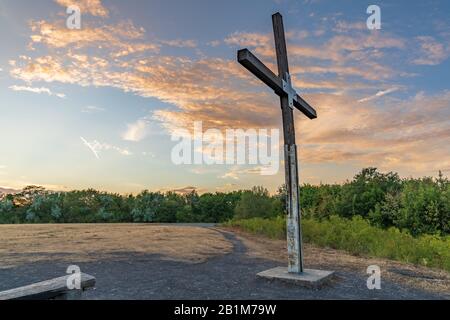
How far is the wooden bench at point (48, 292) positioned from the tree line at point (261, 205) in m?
17.0

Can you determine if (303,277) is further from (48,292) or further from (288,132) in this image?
(48,292)

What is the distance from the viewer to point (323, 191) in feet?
113

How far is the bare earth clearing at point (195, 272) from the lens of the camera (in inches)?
272

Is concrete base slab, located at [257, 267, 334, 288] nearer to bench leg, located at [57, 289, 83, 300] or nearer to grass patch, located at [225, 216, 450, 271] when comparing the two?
bench leg, located at [57, 289, 83, 300]

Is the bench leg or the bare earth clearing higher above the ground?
the bench leg

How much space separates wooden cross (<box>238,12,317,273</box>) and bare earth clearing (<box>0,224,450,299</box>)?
0.84m

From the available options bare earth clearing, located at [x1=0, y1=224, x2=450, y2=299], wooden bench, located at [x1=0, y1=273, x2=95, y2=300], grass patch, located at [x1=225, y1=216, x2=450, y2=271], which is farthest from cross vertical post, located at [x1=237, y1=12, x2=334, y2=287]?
grass patch, located at [x1=225, y1=216, x2=450, y2=271]

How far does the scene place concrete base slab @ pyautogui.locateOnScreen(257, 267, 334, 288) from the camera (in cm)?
740

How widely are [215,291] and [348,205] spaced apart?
24.4m

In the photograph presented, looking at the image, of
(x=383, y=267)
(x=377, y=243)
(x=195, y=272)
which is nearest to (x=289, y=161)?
(x=195, y=272)

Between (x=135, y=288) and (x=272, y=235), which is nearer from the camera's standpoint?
(x=135, y=288)
